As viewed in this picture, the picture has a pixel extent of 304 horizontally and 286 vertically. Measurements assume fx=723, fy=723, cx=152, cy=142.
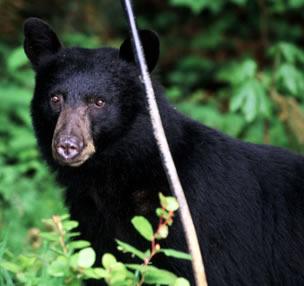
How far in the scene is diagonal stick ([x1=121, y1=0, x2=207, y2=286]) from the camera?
281 cm

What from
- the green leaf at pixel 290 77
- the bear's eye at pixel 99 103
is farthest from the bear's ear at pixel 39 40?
the green leaf at pixel 290 77

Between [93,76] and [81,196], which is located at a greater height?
[93,76]

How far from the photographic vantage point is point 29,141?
7.92 metres

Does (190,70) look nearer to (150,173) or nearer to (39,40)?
(39,40)

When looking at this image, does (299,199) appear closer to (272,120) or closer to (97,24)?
(272,120)

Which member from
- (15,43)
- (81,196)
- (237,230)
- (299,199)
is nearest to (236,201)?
(237,230)

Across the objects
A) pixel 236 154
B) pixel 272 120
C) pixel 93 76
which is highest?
pixel 93 76

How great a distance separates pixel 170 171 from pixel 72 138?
1.03 meters

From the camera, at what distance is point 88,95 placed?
4.08m

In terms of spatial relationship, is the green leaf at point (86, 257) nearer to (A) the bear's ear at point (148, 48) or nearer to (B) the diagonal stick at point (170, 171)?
(B) the diagonal stick at point (170, 171)

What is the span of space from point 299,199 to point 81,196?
1.30 metres

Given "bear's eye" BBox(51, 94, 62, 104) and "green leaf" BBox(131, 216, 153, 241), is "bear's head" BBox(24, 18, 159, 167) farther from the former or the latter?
"green leaf" BBox(131, 216, 153, 241)

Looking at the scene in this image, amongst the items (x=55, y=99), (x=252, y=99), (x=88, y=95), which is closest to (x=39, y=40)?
(x=55, y=99)

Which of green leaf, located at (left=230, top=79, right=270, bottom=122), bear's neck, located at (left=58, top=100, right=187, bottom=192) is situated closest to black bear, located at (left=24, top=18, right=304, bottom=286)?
bear's neck, located at (left=58, top=100, right=187, bottom=192)
